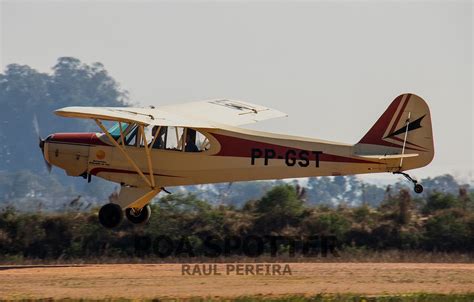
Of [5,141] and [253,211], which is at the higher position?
[5,141]

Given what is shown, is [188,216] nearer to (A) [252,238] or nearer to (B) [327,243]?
(A) [252,238]

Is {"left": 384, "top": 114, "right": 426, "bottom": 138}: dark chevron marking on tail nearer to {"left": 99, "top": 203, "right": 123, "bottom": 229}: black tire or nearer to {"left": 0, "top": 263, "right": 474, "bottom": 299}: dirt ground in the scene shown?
{"left": 0, "top": 263, "right": 474, "bottom": 299}: dirt ground

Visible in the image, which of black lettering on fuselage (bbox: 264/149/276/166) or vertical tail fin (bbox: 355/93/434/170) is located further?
black lettering on fuselage (bbox: 264/149/276/166)

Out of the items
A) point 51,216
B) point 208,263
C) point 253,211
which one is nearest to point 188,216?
point 253,211

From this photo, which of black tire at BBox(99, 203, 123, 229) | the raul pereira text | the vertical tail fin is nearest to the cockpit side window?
black tire at BBox(99, 203, 123, 229)

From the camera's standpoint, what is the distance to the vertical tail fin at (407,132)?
66.5ft

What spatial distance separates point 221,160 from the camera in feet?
68.6

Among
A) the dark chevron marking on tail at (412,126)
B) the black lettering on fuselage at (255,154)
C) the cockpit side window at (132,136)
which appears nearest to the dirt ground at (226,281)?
the black lettering on fuselage at (255,154)

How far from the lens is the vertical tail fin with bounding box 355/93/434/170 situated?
66.5 feet

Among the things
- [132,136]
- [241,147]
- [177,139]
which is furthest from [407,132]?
[132,136]

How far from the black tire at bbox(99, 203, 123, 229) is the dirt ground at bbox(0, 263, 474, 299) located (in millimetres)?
1736

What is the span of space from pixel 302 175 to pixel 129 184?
361 centimetres

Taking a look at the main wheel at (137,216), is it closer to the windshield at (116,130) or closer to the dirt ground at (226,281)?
the windshield at (116,130)

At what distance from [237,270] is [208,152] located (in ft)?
10.6
